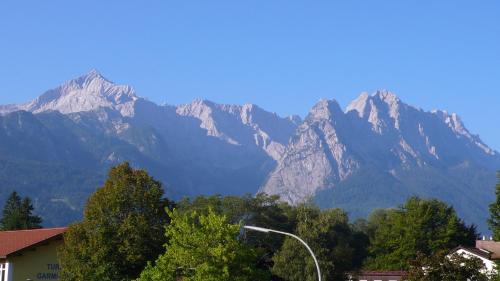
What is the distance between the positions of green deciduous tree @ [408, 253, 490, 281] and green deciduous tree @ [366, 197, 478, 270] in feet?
212


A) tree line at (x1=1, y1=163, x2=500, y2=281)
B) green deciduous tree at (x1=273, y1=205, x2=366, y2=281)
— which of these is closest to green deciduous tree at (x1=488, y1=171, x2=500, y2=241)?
tree line at (x1=1, y1=163, x2=500, y2=281)

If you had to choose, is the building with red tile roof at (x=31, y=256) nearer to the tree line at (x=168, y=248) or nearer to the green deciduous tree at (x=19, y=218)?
the tree line at (x=168, y=248)

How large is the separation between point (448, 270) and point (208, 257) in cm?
1686

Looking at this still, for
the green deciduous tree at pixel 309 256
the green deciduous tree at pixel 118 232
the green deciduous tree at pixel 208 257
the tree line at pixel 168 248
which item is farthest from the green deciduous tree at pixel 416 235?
the green deciduous tree at pixel 208 257

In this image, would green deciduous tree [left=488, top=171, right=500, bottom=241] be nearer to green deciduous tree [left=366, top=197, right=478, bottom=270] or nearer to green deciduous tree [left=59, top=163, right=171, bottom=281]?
green deciduous tree [left=59, top=163, right=171, bottom=281]

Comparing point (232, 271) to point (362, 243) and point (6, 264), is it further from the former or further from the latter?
point (362, 243)

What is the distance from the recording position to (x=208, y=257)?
5075 cm

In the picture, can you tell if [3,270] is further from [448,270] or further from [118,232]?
[448,270]

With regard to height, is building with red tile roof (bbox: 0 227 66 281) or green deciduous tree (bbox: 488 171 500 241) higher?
building with red tile roof (bbox: 0 227 66 281)

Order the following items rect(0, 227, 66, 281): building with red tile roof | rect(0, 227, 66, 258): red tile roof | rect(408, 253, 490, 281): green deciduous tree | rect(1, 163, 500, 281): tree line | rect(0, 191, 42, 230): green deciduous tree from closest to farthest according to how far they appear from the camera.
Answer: rect(1, 163, 500, 281): tree line < rect(408, 253, 490, 281): green deciduous tree < rect(0, 227, 66, 258): red tile roof < rect(0, 227, 66, 281): building with red tile roof < rect(0, 191, 42, 230): green deciduous tree

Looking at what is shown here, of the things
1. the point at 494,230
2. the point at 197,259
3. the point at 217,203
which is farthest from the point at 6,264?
the point at 217,203

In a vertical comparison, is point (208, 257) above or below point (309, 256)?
below

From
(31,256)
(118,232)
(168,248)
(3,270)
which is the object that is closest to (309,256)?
(31,256)

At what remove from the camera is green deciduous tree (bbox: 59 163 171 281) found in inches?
2387
